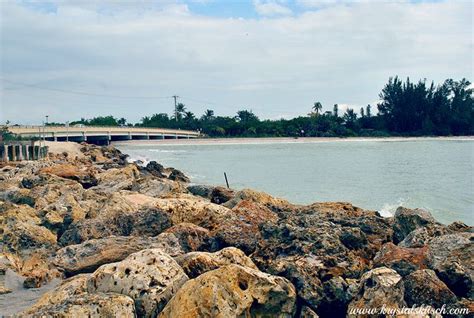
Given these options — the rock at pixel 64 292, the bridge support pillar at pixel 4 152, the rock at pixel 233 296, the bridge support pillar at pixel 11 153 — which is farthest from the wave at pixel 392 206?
the bridge support pillar at pixel 11 153

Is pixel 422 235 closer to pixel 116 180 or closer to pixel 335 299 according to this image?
pixel 335 299

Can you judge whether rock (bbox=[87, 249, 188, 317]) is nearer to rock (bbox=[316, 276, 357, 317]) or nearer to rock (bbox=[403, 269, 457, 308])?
rock (bbox=[316, 276, 357, 317])

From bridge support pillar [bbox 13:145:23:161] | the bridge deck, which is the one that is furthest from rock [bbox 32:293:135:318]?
the bridge deck

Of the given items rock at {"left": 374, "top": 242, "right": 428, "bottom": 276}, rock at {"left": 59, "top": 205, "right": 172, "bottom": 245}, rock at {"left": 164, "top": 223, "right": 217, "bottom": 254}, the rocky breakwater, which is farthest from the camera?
rock at {"left": 59, "top": 205, "right": 172, "bottom": 245}

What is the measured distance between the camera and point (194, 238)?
27.3ft

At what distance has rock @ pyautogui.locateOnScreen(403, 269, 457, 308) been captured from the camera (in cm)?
599

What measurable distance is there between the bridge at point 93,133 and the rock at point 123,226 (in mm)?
49070

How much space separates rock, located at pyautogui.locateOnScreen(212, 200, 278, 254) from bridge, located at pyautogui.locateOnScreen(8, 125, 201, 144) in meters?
50.6

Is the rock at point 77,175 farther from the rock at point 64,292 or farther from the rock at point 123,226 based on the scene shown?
the rock at point 64,292

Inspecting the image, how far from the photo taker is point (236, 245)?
26.1 ft

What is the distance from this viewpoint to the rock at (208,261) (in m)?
6.57

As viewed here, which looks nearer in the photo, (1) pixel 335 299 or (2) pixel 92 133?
(1) pixel 335 299

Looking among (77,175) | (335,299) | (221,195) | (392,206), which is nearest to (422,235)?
(335,299)

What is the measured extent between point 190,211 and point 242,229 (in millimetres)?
2100
